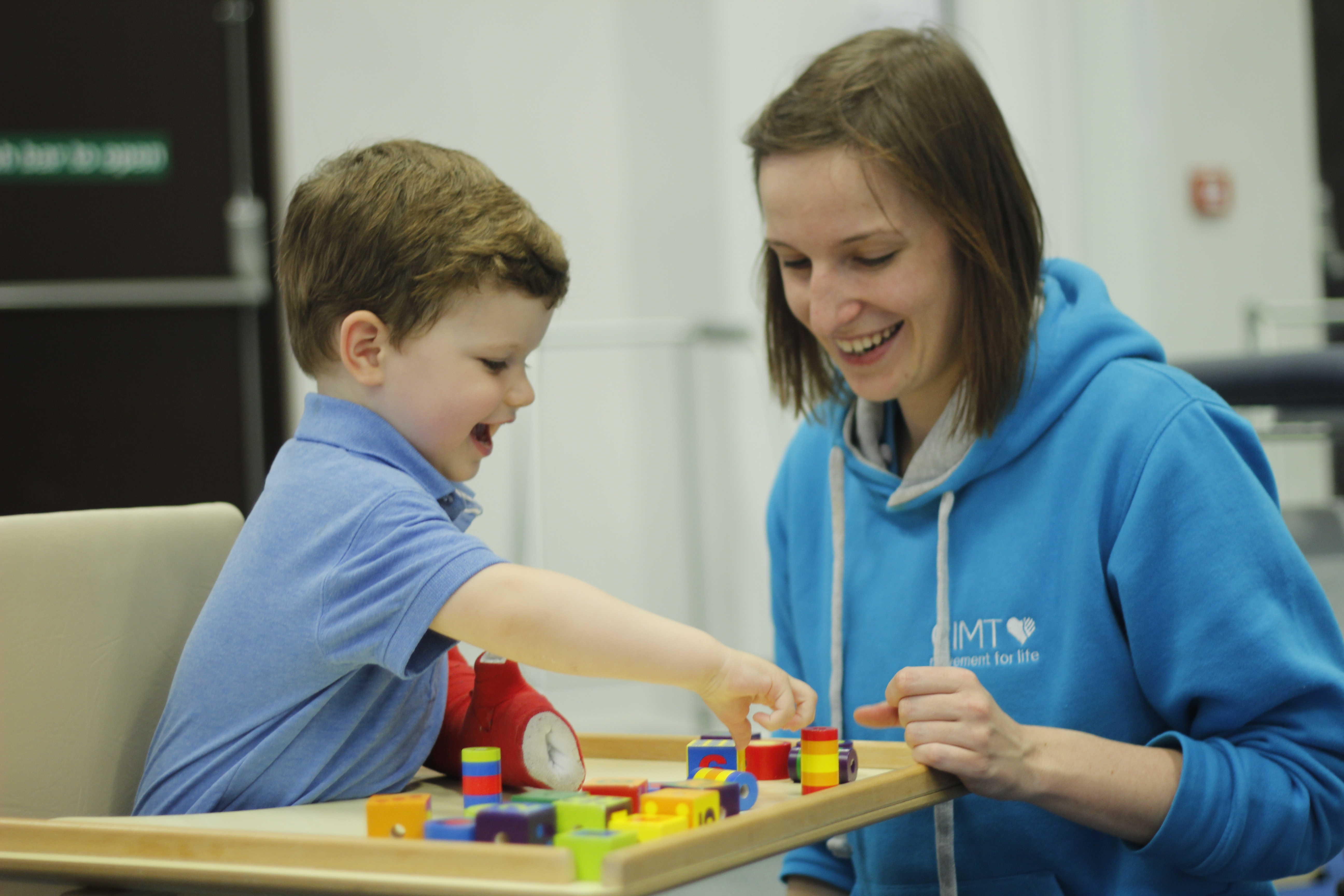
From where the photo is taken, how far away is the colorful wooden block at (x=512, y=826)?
67cm

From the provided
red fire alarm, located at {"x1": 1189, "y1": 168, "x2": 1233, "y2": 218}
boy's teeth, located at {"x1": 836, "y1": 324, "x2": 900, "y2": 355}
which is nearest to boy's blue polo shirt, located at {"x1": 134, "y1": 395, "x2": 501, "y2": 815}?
boy's teeth, located at {"x1": 836, "y1": 324, "x2": 900, "y2": 355}

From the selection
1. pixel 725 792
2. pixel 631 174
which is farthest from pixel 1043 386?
pixel 631 174

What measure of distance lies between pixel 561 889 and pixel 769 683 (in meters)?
0.29

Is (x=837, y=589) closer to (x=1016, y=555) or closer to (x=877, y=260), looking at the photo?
(x=1016, y=555)

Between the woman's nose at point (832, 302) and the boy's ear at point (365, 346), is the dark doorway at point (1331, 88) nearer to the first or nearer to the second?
the woman's nose at point (832, 302)

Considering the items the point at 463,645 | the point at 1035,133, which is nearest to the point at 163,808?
the point at 463,645

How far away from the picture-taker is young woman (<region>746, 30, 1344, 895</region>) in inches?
39.5

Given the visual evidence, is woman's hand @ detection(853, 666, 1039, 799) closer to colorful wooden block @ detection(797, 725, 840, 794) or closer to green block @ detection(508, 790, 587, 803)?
colorful wooden block @ detection(797, 725, 840, 794)

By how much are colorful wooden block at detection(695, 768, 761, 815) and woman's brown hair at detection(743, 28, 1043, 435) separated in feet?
1.57

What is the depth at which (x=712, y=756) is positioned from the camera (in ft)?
2.98

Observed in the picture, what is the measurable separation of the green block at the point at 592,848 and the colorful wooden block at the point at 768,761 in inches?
11.6

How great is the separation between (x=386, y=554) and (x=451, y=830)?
0.22 meters

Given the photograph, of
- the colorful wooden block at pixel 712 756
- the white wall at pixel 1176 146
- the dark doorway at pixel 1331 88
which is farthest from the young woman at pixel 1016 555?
the dark doorway at pixel 1331 88

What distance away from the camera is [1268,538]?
3.42ft
